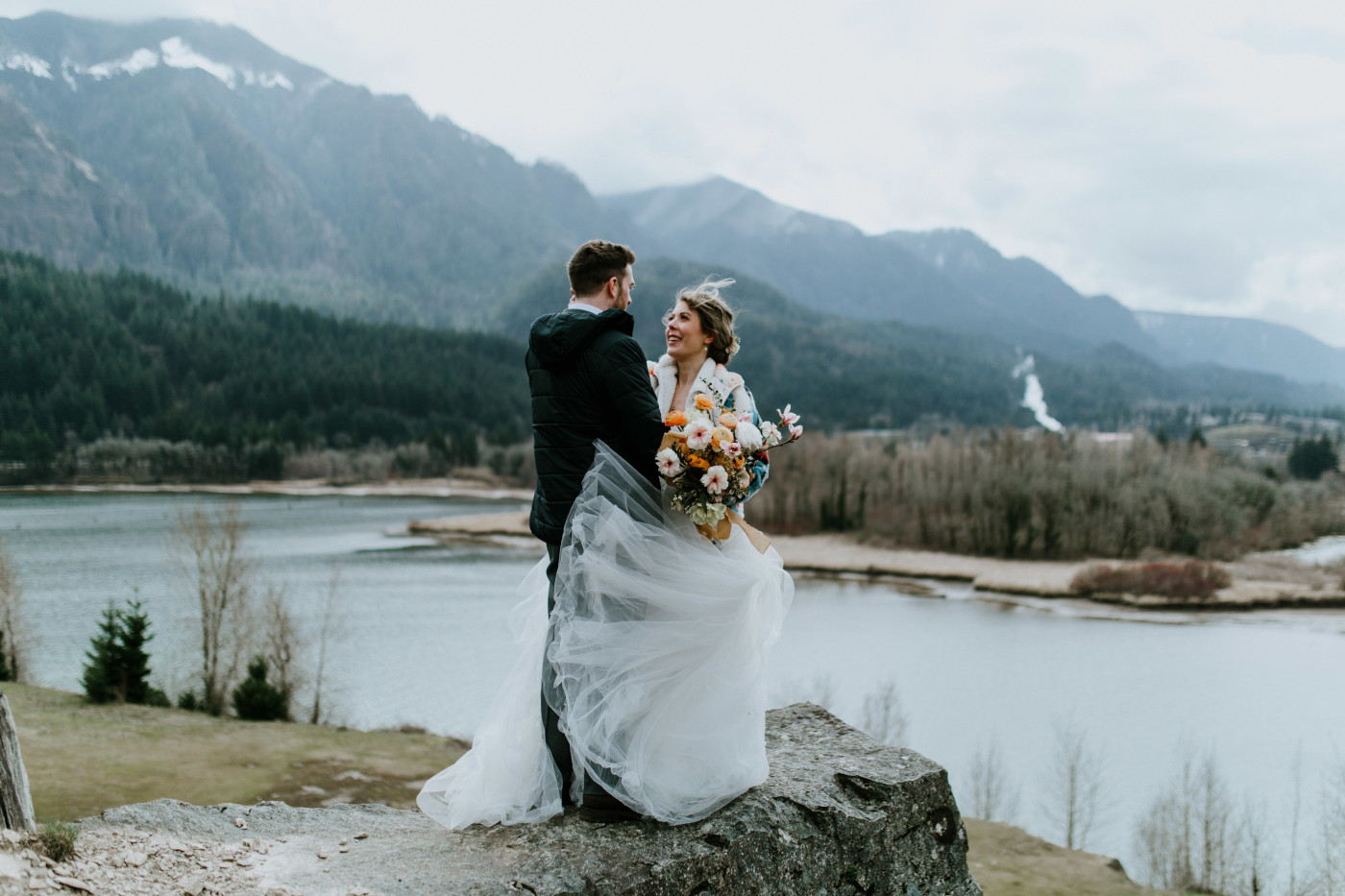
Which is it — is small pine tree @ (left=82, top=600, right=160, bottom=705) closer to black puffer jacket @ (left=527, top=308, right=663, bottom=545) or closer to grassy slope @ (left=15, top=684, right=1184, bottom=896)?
grassy slope @ (left=15, top=684, right=1184, bottom=896)

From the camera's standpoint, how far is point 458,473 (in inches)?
3912

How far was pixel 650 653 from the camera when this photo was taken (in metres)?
4.12

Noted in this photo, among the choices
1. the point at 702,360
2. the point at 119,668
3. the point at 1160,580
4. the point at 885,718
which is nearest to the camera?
the point at 702,360

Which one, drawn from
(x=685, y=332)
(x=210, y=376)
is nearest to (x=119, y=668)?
(x=685, y=332)

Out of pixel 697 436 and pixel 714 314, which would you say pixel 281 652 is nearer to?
pixel 714 314

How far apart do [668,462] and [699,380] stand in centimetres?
61

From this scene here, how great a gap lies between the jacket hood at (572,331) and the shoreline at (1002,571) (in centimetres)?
4409

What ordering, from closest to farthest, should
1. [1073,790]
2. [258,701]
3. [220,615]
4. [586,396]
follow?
[586,396] → [1073,790] → [258,701] → [220,615]

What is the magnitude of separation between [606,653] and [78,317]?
132563 mm

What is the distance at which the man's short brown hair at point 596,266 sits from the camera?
4.08m

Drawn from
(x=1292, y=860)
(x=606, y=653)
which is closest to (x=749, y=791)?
(x=606, y=653)

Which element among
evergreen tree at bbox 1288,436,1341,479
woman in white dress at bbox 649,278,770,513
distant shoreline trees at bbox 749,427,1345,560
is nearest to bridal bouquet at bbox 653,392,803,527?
woman in white dress at bbox 649,278,770,513

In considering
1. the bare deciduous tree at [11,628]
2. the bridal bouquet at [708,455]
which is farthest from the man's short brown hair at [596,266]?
the bare deciduous tree at [11,628]

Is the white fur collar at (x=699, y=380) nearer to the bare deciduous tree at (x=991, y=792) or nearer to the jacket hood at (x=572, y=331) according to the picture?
the jacket hood at (x=572, y=331)
